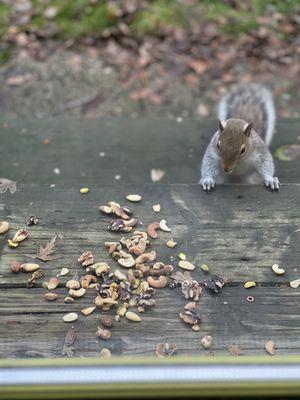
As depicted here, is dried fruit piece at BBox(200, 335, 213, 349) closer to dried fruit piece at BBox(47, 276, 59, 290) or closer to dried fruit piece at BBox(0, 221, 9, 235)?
dried fruit piece at BBox(47, 276, 59, 290)

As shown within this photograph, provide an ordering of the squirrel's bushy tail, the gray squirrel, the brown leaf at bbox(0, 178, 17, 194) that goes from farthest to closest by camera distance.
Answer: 1. the squirrel's bushy tail
2. the gray squirrel
3. the brown leaf at bbox(0, 178, 17, 194)

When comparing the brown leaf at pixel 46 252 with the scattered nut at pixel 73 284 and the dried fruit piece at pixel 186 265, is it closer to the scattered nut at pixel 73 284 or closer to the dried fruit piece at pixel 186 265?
the scattered nut at pixel 73 284

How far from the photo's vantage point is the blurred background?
16.1 feet

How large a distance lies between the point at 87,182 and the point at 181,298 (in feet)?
3.54

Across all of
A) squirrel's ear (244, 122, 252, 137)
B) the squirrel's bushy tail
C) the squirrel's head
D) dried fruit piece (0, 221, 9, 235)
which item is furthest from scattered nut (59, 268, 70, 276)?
the squirrel's bushy tail

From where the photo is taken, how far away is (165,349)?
171 cm

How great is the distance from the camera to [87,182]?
110 inches

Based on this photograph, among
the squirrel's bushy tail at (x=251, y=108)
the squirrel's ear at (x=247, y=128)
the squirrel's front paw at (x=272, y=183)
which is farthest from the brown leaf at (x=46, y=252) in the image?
the squirrel's bushy tail at (x=251, y=108)

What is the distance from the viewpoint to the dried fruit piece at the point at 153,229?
2.11m

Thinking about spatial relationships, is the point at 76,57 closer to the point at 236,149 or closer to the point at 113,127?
the point at 113,127

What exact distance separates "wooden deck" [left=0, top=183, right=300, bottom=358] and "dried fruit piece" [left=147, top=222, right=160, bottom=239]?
30 millimetres

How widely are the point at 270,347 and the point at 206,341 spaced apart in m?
0.18

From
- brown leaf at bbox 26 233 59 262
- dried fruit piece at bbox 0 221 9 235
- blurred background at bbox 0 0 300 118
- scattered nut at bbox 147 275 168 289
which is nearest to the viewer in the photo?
scattered nut at bbox 147 275 168 289

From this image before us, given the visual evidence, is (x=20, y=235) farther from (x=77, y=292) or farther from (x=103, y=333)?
(x=103, y=333)
